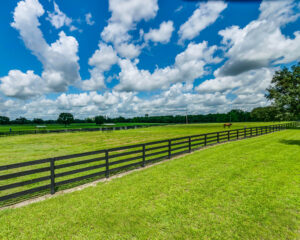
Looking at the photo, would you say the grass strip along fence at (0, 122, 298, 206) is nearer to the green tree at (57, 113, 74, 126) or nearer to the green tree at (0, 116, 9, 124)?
the green tree at (57, 113, 74, 126)

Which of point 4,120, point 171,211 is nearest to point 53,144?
point 171,211

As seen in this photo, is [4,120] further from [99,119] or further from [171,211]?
[171,211]

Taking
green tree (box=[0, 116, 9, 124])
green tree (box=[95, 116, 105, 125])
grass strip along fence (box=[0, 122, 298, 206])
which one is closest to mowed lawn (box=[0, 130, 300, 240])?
grass strip along fence (box=[0, 122, 298, 206])

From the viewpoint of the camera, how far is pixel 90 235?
352 centimetres

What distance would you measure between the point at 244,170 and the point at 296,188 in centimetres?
212

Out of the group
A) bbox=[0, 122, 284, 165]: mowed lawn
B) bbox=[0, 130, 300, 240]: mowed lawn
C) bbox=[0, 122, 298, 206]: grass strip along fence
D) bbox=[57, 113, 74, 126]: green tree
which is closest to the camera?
bbox=[0, 130, 300, 240]: mowed lawn

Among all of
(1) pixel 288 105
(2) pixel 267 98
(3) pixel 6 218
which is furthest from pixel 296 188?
(2) pixel 267 98

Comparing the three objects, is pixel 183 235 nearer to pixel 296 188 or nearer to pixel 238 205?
pixel 238 205

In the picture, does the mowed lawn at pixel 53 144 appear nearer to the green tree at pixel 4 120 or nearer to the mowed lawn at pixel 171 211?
the mowed lawn at pixel 171 211

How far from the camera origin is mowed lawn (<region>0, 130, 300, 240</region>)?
3.58m

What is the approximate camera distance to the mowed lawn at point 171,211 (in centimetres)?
358

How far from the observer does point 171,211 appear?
4355 millimetres

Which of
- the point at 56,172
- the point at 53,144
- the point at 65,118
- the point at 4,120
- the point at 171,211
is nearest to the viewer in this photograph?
the point at 171,211

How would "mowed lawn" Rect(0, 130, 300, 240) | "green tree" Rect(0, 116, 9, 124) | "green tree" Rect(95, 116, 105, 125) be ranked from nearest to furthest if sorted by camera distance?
"mowed lawn" Rect(0, 130, 300, 240)
"green tree" Rect(95, 116, 105, 125)
"green tree" Rect(0, 116, 9, 124)
